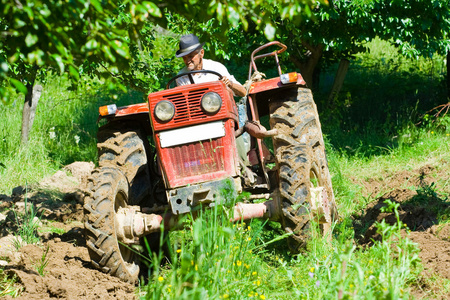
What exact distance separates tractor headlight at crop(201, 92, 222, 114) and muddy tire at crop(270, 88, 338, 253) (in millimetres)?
673

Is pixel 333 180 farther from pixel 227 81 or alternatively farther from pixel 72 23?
pixel 72 23

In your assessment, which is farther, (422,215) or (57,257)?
(422,215)

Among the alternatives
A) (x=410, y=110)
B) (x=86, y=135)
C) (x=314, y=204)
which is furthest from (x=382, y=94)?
(x=314, y=204)

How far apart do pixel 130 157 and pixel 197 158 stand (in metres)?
0.81

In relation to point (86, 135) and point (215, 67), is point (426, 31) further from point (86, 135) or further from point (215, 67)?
point (86, 135)

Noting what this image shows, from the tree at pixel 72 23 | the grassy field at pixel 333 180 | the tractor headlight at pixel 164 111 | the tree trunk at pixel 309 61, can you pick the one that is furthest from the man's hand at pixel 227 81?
the tree trunk at pixel 309 61

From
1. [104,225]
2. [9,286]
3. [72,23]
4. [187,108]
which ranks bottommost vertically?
[9,286]

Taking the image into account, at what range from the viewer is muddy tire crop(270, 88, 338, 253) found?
4.89 meters

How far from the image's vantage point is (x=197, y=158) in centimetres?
495

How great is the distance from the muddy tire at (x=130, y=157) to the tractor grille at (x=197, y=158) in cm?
61

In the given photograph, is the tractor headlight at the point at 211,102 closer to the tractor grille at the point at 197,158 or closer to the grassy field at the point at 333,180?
the tractor grille at the point at 197,158

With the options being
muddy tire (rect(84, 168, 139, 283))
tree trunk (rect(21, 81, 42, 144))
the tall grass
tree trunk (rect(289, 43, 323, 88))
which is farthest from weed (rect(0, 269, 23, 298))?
tree trunk (rect(289, 43, 323, 88))

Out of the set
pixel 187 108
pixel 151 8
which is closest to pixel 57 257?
pixel 187 108

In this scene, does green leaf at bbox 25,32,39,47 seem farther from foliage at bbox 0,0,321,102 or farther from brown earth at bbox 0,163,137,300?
brown earth at bbox 0,163,137,300
